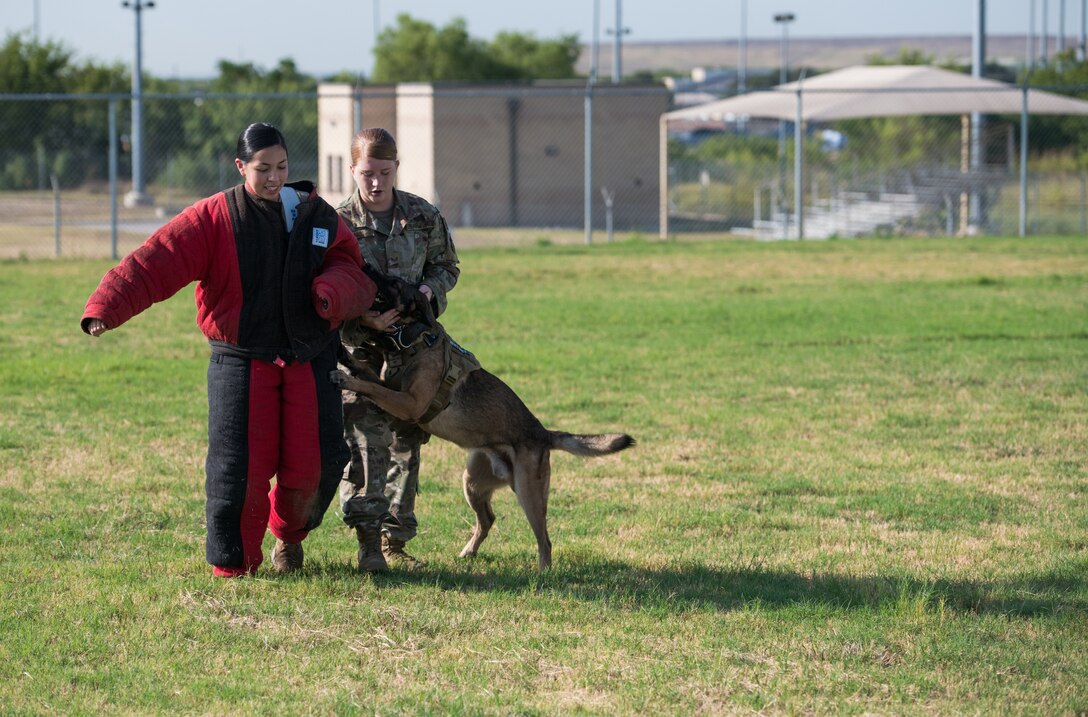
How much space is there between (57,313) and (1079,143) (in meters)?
35.6

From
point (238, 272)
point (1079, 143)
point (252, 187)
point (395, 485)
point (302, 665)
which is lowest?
point (302, 665)

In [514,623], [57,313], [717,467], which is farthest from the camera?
[57,313]

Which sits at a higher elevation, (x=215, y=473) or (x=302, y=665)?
(x=215, y=473)

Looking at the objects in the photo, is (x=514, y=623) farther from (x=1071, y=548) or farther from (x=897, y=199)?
(x=897, y=199)

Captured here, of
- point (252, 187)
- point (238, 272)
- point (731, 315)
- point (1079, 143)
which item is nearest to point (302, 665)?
point (238, 272)

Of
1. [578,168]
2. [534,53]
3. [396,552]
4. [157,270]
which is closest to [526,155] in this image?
[578,168]

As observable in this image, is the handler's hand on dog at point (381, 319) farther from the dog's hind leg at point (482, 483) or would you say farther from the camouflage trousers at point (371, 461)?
the dog's hind leg at point (482, 483)

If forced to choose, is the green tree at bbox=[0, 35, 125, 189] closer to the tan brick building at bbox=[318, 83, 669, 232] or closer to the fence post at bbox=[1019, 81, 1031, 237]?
the tan brick building at bbox=[318, 83, 669, 232]

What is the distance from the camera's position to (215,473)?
4926 mm

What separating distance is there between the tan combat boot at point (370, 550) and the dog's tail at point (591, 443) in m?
0.84

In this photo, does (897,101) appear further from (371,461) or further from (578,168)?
(371,461)

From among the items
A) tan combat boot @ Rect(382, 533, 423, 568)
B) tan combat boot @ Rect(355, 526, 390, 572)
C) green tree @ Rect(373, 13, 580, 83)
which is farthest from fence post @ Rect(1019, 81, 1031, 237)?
green tree @ Rect(373, 13, 580, 83)

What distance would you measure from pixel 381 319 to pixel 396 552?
1.15m

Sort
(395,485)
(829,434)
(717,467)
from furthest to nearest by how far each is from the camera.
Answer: (829,434)
(717,467)
(395,485)
